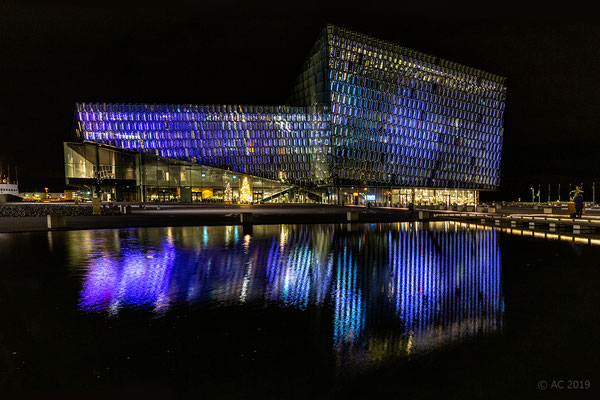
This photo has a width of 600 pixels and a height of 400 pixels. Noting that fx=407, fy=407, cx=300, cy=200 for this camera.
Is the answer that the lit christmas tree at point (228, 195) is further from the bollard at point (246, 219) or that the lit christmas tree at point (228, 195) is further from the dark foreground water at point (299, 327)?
the dark foreground water at point (299, 327)

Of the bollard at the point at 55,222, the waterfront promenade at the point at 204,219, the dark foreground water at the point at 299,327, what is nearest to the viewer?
the dark foreground water at the point at 299,327

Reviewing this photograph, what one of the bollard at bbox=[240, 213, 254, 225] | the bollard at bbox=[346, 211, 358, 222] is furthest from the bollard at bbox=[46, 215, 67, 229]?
the bollard at bbox=[346, 211, 358, 222]

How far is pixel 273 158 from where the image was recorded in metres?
87.6

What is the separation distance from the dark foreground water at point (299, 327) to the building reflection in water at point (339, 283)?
52 mm

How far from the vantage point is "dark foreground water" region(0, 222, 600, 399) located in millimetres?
4918

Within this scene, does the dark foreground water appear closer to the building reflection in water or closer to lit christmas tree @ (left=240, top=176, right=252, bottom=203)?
the building reflection in water

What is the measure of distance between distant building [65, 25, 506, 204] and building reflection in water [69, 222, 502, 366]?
6806 cm

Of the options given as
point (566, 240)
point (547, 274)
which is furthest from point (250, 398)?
point (566, 240)

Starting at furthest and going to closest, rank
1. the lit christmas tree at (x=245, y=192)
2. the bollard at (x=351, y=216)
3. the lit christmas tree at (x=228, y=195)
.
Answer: the lit christmas tree at (x=228, y=195)
the lit christmas tree at (x=245, y=192)
the bollard at (x=351, y=216)

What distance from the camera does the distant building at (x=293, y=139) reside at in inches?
3255

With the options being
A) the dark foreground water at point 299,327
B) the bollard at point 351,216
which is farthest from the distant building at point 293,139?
the dark foreground water at point 299,327

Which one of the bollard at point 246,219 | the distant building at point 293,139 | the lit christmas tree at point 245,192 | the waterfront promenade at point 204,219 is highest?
the distant building at point 293,139

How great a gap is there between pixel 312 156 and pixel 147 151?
34174 mm

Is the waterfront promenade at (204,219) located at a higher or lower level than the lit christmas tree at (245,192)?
lower
